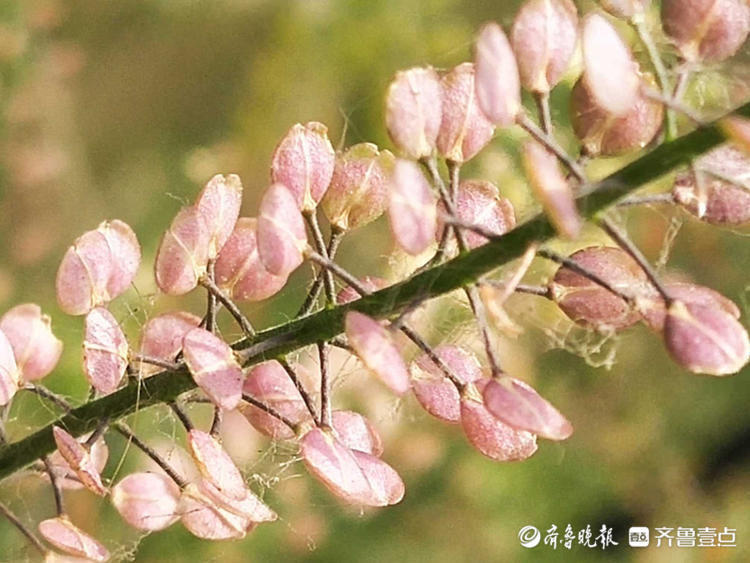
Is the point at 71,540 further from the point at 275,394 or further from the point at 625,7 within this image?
the point at 625,7

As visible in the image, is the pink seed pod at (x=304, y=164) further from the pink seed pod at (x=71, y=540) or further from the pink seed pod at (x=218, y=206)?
the pink seed pod at (x=71, y=540)

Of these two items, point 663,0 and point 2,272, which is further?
point 2,272

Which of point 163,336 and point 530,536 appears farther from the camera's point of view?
point 530,536

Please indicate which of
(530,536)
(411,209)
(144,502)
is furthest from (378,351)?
(530,536)

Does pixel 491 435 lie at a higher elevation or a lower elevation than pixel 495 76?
lower

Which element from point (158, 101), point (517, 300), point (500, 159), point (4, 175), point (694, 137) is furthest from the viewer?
point (158, 101)

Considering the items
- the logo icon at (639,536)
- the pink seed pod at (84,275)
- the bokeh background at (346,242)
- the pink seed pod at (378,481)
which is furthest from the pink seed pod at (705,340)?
the logo icon at (639,536)

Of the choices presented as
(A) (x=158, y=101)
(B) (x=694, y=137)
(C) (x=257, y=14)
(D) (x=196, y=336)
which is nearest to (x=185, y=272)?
(D) (x=196, y=336)

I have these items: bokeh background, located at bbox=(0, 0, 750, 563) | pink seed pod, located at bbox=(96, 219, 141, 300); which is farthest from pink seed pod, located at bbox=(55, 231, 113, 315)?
bokeh background, located at bbox=(0, 0, 750, 563)

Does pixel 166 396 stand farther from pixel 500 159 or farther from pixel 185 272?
pixel 500 159
